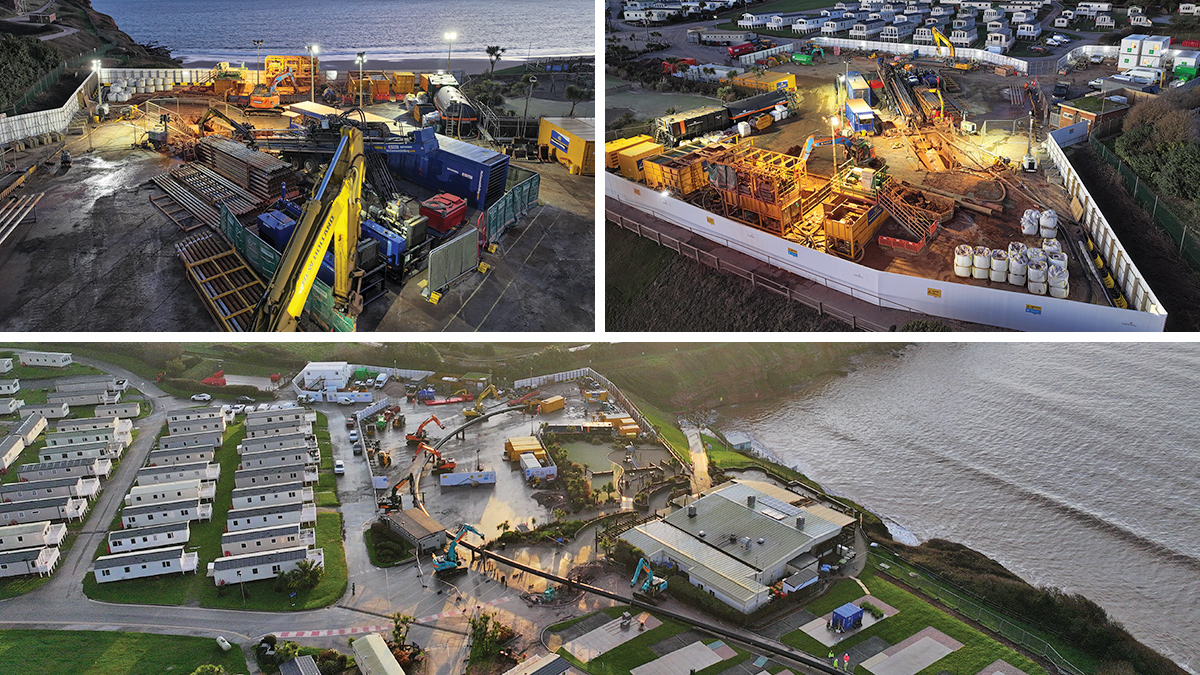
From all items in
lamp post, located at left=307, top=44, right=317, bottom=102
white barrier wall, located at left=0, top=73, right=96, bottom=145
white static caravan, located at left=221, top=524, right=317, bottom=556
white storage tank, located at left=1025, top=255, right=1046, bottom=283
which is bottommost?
white static caravan, located at left=221, top=524, right=317, bottom=556

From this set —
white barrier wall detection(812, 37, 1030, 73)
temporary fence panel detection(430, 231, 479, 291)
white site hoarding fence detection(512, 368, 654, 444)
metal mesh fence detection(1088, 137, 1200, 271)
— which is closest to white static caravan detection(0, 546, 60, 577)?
temporary fence panel detection(430, 231, 479, 291)

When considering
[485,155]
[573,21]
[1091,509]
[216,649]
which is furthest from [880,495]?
[573,21]

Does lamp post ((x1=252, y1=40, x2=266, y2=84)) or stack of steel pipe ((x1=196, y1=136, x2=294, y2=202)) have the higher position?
lamp post ((x1=252, y1=40, x2=266, y2=84))

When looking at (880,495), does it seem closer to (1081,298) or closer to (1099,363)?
(1081,298)

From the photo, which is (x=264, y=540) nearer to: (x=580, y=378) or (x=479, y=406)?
(x=479, y=406)

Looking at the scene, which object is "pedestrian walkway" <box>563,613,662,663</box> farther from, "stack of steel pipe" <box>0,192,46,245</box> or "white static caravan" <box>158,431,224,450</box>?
"stack of steel pipe" <box>0,192,46,245</box>

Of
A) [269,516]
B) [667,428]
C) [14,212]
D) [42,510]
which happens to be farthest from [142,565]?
[667,428]
